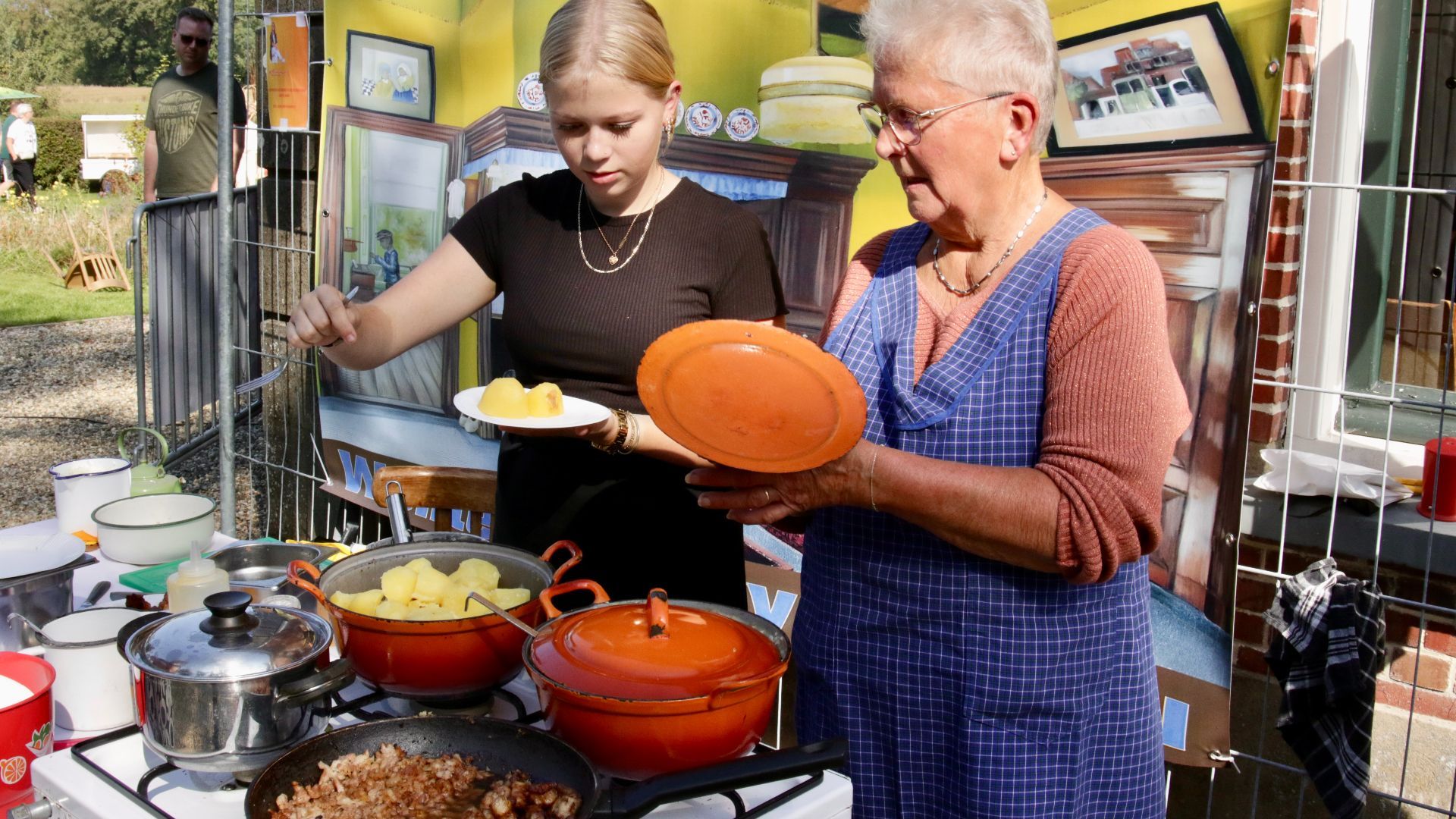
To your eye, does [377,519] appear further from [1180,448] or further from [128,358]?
[128,358]

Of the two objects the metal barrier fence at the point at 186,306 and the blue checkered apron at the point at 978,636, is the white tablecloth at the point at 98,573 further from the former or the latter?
the metal barrier fence at the point at 186,306

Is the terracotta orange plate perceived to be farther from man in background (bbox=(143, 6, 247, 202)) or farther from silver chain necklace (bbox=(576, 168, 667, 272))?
man in background (bbox=(143, 6, 247, 202))

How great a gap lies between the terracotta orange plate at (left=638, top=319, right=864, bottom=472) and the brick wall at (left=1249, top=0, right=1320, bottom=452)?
1.22 metres

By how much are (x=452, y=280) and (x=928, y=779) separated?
4.37 ft

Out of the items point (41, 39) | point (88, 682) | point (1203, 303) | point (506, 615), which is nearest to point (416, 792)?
point (506, 615)

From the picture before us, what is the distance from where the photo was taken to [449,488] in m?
2.75

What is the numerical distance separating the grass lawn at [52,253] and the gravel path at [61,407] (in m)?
→ 0.72

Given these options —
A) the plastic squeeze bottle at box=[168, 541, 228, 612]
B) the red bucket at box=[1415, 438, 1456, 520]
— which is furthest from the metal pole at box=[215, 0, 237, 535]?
the red bucket at box=[1415, 438, 1456, 520]

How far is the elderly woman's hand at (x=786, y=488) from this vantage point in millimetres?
1486

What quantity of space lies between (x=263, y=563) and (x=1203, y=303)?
189 cm

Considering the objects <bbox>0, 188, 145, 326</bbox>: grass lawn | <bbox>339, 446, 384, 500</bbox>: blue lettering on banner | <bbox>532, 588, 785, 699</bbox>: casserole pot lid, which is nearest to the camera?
<bbox>532, 588, 785, 699</bbox>: casserole pot lid

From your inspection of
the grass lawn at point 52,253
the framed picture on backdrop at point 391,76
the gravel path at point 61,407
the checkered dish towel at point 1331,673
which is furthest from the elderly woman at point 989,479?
the grass lawn at point 52,253

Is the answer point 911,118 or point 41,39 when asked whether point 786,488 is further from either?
point 41,39

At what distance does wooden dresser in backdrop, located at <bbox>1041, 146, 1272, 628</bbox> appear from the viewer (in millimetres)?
2180
